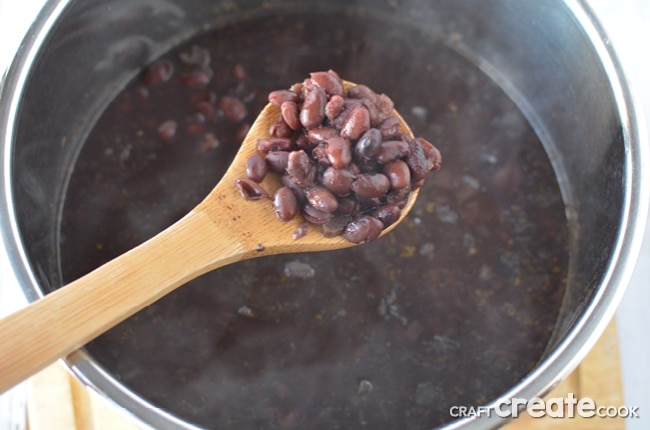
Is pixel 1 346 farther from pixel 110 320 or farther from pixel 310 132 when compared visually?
pixel 310 132

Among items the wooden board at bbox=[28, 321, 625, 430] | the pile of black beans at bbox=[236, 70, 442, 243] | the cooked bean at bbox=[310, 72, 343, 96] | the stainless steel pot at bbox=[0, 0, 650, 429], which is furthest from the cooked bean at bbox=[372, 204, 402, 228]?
the wooden board at bbox=[28, 321, 625, 430]

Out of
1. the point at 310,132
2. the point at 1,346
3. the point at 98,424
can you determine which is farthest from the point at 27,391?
the point at 310,132

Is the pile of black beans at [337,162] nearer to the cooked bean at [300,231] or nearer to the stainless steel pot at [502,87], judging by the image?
the cooked bean at [300,231]

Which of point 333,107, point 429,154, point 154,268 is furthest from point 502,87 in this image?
point 154,268

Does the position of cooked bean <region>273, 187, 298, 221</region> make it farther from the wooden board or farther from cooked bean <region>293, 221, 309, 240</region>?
the wooden board

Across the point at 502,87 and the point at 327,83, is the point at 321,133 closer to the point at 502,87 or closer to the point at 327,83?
the point at 327,83

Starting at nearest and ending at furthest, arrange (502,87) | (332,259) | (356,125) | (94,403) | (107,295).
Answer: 1. (107,295)
2. (356,125)
3. (94,403)
4. (332,259)
5. (502,87)
